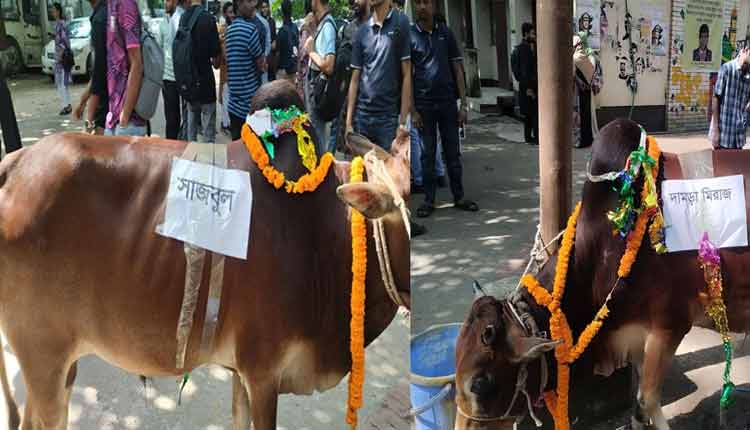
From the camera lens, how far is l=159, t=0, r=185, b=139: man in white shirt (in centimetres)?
251

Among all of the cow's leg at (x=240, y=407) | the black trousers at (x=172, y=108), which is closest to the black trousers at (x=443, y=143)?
the cow's leg at (x=240, y=407)

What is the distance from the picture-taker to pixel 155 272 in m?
1.77

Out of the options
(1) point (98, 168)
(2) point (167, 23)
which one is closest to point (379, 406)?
(1) point (98, 168)

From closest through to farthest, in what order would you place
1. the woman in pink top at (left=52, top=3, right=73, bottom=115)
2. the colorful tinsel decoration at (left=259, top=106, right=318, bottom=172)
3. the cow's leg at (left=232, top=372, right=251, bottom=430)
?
the colorful tinsel decoration at (left=259, top=106, right=318, bottom=172), the cow's leg at (left=232, top=372, right=251, bottom=430), the woman in pink top at (left=52, top=3, right=73, bottom=115)

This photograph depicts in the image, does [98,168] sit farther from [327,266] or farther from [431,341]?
[431,341]

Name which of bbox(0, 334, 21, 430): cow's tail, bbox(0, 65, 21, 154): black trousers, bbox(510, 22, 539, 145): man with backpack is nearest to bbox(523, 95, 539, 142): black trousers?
bbox(510, 22, 539, 145): man with backpack

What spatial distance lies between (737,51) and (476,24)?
1.04 metres

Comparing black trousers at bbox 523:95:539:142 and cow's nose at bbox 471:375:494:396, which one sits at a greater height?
black trousers at bbox 523:95:539:142

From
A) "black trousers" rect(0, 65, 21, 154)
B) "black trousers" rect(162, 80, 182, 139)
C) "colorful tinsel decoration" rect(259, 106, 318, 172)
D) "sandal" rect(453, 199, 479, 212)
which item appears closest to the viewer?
"colorful tinsel decoration" rect(259, 106, 318, 172)

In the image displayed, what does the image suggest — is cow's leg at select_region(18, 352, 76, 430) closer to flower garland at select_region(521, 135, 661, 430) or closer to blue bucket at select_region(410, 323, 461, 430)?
blue bucket at select_region(410, 323, 461, 430)

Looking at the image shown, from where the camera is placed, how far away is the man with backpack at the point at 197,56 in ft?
8.07

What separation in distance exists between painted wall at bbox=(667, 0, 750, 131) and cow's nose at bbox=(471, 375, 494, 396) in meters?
1.22

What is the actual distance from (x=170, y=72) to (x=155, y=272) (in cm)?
105

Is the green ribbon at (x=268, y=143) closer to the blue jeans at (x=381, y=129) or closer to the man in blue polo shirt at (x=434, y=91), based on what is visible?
the blue jeans at (x=381, y=129)
